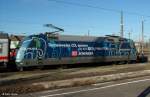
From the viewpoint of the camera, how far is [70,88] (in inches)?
560

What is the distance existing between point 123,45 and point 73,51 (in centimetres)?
831

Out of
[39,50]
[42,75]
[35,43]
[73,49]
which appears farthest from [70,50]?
[42,75]

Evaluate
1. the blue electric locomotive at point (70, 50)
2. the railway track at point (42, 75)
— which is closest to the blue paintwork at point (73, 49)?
the blue electric locomotive at point (70, 50)

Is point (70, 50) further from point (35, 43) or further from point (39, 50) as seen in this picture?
point (35, 43)

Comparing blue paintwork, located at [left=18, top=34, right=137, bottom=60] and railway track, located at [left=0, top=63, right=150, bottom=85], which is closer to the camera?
railway track, located at [left=0, top=63, right=150, bottom=85]

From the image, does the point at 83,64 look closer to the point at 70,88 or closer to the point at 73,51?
the point at 73,51

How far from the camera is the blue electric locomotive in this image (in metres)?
25.7

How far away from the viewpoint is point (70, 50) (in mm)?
28938

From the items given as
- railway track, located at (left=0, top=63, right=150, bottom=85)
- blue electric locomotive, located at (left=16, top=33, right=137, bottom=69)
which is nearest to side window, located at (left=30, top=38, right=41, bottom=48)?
blue electric locomotive, located at (left=16, top=33, right=137, bottom=69)

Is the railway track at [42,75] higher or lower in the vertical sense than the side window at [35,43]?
lower

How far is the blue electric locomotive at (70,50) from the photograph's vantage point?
25.7 m

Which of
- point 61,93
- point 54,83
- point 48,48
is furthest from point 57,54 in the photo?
point 61,93

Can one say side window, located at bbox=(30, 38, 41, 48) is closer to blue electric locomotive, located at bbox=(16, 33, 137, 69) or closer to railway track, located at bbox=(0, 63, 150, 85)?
blue electric locomotive, located at bbox=(16, 33, 137, 69)

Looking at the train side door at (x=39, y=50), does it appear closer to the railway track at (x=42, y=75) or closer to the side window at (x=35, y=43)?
the side window at (x=35, y=43)
